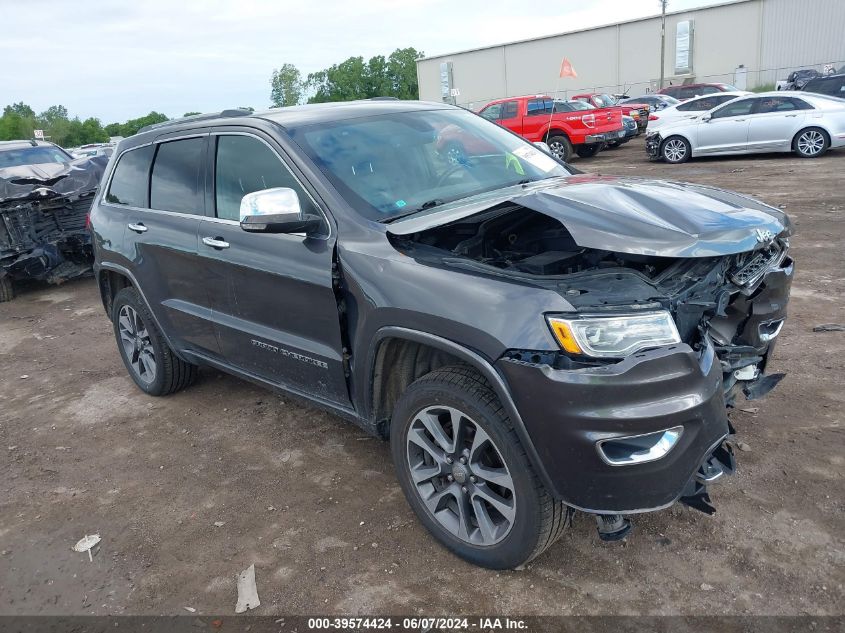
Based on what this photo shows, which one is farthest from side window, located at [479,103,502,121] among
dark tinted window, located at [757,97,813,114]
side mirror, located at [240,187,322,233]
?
side mirror, located at [240,187,322,233]

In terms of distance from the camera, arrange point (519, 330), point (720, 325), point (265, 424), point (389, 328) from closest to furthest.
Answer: point (519, 330) → point (389, 328) → point (720, 325) → point (265, 424)

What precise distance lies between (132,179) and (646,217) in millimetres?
3609

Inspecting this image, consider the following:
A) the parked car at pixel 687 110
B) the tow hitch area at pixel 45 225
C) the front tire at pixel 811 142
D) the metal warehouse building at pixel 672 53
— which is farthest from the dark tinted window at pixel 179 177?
the metal warehouse building at pixel 672 53

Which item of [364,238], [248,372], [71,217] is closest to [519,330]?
[364,238]

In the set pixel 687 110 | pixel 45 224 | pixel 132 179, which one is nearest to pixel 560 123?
pixel 687 110

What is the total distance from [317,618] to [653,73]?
51.9 meters

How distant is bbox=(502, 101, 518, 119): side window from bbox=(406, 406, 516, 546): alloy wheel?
16.1 meters

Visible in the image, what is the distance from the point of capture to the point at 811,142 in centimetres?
1445

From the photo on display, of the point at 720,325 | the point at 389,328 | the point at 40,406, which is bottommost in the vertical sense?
the point at 40,406

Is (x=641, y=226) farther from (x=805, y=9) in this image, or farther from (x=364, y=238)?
(x=805, y=9)

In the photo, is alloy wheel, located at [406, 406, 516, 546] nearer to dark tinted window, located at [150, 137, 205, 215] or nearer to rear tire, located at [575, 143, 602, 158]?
dark tinted window, located at [150, 137, 205, 215]

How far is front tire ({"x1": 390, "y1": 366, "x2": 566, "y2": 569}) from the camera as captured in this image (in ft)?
8.53

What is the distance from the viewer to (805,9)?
136ft

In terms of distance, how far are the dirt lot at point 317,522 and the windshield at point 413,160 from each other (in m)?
1.51
